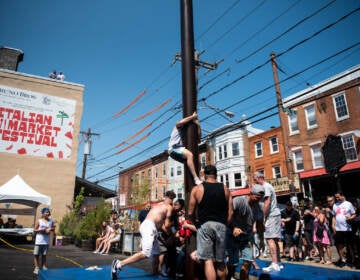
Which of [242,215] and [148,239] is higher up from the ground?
[242,215]

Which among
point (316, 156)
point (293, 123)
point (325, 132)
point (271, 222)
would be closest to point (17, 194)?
point (271, 222)

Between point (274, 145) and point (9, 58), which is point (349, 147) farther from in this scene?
point (9, 58)

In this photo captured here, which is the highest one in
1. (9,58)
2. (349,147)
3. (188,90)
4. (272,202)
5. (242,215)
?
(9,58)

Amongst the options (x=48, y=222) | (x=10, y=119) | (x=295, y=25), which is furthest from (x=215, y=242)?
(x=10, y=119)

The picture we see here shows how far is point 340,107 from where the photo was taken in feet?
67.7

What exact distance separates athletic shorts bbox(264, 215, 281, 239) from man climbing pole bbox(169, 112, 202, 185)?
116 inches

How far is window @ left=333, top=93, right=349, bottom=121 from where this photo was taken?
20237 mm

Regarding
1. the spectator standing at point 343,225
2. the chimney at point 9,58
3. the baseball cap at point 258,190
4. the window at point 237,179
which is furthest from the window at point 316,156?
the chimney at point 9,58

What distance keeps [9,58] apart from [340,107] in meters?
27.1

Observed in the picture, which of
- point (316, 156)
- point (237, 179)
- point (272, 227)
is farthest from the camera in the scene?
point (237, 179)

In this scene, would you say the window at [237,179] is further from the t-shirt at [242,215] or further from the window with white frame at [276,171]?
the t-shirt at [242,215]

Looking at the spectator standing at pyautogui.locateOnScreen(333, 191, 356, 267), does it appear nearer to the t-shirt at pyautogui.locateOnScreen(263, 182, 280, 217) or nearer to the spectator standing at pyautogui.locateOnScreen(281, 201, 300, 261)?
the spectator standing at pyautogui.locateOnScreen(281, 201, 300, 261)

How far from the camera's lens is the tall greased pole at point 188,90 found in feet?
11.5

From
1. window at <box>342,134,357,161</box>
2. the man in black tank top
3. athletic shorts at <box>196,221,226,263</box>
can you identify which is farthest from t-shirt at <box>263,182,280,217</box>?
window at <box>342,134,357,161</box>
